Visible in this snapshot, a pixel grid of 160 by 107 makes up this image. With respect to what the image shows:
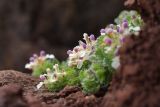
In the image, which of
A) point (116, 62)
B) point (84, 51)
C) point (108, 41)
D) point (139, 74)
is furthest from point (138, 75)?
point (84, 51)

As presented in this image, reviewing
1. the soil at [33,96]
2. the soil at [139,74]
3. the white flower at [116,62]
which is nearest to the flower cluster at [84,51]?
the soil at [33,96]

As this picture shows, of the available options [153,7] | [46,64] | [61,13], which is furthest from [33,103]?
[61,13]

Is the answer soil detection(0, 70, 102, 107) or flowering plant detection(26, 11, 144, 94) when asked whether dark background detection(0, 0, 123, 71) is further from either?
flowering plant detection(26, 11, 144, 94)

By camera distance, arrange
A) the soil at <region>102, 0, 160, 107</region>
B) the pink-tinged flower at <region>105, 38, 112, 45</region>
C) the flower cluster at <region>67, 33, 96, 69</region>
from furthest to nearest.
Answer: the flower cluster at <region>67, 33, 96, 69</region>, the pink-tinged flower at <region>105, 38, 112, 45</region>, the soil at <region>102, 0, 160, 107</region>

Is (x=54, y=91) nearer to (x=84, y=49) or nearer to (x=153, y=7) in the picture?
(x=84, y=49)

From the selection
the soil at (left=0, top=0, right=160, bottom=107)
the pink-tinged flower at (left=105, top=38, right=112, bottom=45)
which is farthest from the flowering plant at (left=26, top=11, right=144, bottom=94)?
the soil at (left=0, top=0, right=160, bottom=107)

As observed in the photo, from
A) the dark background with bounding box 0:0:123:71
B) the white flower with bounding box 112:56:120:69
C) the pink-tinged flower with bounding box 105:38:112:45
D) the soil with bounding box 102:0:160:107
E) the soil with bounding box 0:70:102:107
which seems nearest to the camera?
the soil with bounding box 102:0:160:107
